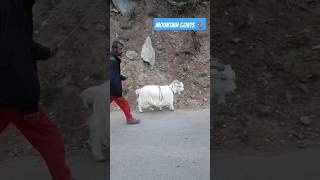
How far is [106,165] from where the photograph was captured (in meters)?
4.79

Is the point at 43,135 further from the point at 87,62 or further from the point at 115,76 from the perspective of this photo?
the point at 87,62

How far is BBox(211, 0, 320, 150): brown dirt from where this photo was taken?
18.5 feet

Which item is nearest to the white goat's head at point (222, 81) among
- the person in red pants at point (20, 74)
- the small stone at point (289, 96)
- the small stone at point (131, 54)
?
the small stone at point (289, 96)

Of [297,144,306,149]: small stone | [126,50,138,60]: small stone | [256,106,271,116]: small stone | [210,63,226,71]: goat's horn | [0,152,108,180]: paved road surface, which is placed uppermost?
[126,50,138,60]: small stone

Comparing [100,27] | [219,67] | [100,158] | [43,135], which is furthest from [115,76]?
[43,135]

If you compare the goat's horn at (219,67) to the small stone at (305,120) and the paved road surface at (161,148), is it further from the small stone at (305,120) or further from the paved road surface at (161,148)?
the small stone at (305,120)

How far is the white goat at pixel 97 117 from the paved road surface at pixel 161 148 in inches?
6.7

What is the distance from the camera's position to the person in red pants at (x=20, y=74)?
3.01 meters

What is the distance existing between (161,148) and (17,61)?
264cm

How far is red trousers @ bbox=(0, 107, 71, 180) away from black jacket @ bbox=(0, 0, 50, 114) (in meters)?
0.11

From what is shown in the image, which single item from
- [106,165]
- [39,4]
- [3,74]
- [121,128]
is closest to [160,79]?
[39,4]

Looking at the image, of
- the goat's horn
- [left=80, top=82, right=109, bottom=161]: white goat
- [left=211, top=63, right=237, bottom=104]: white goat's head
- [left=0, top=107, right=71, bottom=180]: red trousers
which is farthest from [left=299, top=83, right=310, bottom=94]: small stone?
[left=0, top=107, right=71, bottom=180]: red trousers

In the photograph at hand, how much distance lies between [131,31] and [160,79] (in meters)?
1.41

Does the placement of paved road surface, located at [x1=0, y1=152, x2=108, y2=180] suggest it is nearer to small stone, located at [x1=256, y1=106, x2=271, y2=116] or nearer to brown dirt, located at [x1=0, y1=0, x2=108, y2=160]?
brown dirt, located at [x1=0, y1=0, x2=108, y2=160]
